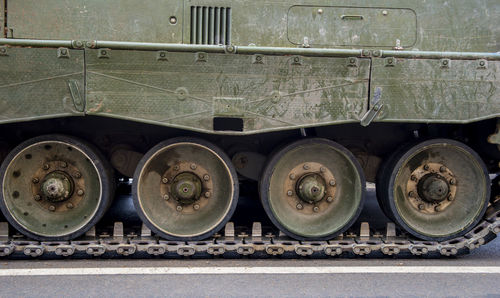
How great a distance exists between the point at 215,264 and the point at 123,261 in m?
0.81

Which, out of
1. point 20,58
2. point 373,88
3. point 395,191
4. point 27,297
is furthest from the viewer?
point 395,191

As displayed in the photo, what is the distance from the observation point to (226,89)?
14.9 feet

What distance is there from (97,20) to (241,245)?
237 cm

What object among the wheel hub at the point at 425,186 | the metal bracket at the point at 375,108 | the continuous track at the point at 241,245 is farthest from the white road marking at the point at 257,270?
the metal bracket at the point at 375,108

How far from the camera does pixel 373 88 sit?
4.61 metres

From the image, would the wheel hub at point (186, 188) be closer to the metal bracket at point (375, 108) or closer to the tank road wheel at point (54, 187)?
the tank road wheel at point (54, 187)

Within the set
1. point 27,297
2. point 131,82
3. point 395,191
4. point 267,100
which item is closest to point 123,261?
point 27,297

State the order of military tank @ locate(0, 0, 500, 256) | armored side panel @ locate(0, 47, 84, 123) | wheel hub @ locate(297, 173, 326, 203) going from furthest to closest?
wheel hub @ locate(297, 173, 326, 203) < military tank @ locate(0, 0, 500, 256) < armored side panel @ locate(0, 47, 84, 123)

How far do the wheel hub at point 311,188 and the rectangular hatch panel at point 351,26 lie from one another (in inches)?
49.1

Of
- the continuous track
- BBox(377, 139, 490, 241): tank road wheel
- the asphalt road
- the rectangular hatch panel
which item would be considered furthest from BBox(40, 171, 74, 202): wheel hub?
BBox(377, 139, 490, 241): tank road wheel

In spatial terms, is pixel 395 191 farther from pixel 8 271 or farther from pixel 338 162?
pixel 8 271

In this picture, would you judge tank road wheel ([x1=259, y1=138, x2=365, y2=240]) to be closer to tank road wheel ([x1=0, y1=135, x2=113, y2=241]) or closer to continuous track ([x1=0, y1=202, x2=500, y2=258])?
continuous track ([x1=0, y1=202, x2=500, y2=258])

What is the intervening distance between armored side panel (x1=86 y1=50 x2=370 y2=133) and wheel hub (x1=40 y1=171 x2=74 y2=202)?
2.70 ft

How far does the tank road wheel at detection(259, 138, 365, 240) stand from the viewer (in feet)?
16.3
